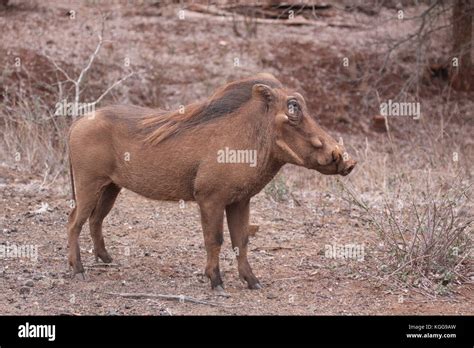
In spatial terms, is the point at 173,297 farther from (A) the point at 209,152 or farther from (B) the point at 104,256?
(B) the point at 104,256

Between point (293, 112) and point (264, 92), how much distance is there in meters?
0.25

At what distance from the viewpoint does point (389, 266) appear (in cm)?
645

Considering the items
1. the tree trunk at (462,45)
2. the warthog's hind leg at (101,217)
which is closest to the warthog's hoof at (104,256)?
the warthog's hind leg at (101,217)

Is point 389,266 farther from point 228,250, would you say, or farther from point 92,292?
point 92,292

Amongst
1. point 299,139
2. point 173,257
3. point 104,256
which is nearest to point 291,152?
point 299,139

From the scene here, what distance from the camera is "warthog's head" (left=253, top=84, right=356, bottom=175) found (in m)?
5.77

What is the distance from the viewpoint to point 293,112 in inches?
228

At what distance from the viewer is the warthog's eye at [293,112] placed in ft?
19.0

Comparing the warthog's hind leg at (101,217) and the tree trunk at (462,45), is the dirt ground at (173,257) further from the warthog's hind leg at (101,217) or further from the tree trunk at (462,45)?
the tree trunk at (462,45)

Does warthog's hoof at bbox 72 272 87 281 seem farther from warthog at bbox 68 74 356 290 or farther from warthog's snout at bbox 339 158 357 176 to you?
warthog's snout at bbox 339 158 357 176

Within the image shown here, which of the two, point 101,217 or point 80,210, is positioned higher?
point 80,210

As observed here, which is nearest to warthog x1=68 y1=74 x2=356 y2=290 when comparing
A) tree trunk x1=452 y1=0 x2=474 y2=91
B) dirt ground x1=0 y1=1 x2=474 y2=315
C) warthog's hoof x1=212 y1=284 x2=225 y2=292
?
warthog's hoof x1=212 y1=284 x2=225 y2=292

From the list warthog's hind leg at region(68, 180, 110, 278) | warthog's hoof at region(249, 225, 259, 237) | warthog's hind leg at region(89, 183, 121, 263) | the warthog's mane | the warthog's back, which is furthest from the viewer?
warthog's hoof at region(249, 225, 259, 237)

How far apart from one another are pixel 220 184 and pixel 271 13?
11.8m
